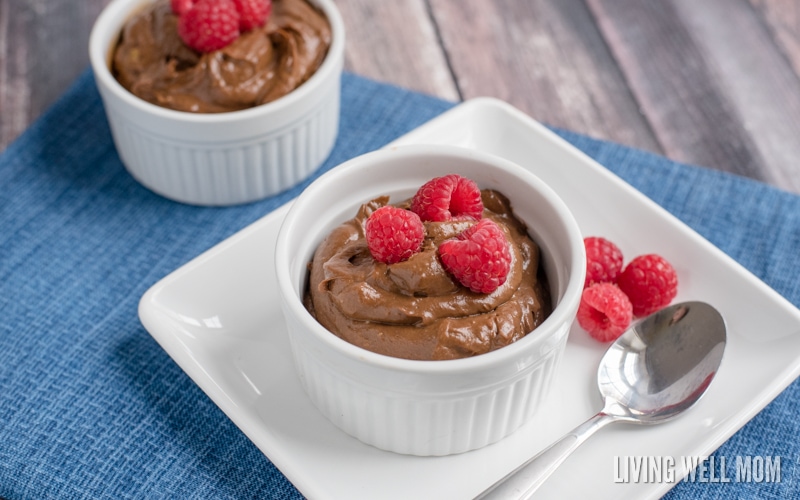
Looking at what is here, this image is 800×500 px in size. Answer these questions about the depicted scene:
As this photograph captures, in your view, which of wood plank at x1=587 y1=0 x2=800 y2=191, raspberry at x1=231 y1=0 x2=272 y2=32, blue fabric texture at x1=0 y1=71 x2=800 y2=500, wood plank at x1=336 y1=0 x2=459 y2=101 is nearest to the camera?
blue fabric texture at x1=0 y1=71 x2=800 y2=500

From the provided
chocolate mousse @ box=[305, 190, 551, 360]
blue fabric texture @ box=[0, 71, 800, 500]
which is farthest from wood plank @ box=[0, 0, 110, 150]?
chocolate mousse @ box=[305, 190, 551, 360]

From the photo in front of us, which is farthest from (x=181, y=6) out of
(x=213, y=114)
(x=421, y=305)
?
(x=421, y=305)

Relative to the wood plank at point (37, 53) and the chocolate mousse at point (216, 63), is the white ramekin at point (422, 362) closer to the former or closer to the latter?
the chocolate mousse at point (216, 63)

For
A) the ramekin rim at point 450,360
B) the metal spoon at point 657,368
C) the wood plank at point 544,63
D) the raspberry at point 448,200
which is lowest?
the wood plank at point 544,63

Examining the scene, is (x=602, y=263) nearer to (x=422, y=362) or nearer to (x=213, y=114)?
(x=422, y=362)

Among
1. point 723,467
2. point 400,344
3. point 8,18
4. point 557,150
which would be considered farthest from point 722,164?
point 8,18

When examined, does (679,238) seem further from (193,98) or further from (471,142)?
(193,98)

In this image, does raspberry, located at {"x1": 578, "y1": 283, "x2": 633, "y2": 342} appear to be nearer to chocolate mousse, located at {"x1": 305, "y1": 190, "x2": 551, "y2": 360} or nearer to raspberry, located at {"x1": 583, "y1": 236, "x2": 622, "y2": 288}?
raspberry, located at {"x1": 583, "y1": 236, "x2": 622, "y2": 288}

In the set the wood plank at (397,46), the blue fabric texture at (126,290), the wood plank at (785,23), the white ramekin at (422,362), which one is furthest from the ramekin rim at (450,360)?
the wood plank at (785,23)
